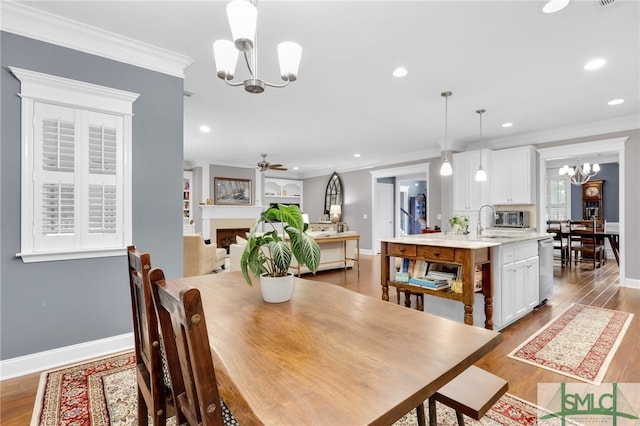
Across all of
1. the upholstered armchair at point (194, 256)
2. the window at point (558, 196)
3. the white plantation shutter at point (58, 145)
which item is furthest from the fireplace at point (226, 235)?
the window at point (558, 196)

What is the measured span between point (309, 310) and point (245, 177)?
771 centimetres

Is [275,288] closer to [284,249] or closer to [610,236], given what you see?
[284,249]

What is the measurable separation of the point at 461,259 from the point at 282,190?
26.3ft

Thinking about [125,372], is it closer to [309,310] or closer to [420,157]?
[309,310]

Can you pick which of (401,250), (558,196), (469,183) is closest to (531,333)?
(401,250)

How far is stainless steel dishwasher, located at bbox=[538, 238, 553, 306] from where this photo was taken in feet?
11.9

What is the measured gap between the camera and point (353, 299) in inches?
54.2

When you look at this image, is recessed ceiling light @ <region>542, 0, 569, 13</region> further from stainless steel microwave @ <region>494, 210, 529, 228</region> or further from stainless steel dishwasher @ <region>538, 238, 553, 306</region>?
stainless steel microwave @ <region>494, 210, 529, 228</region>

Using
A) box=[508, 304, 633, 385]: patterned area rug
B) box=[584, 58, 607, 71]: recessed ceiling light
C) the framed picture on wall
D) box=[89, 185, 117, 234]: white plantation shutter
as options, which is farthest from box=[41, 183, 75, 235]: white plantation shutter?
the framed picture on wall

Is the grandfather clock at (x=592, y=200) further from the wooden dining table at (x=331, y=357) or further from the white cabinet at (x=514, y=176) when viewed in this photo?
the wooden dining table at (x=331, y=357)

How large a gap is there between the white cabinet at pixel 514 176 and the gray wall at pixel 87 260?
17.7ft

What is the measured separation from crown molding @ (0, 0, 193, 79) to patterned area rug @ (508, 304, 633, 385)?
381cm

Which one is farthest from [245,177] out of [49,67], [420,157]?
[49,67]

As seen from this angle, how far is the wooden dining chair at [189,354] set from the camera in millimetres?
590
